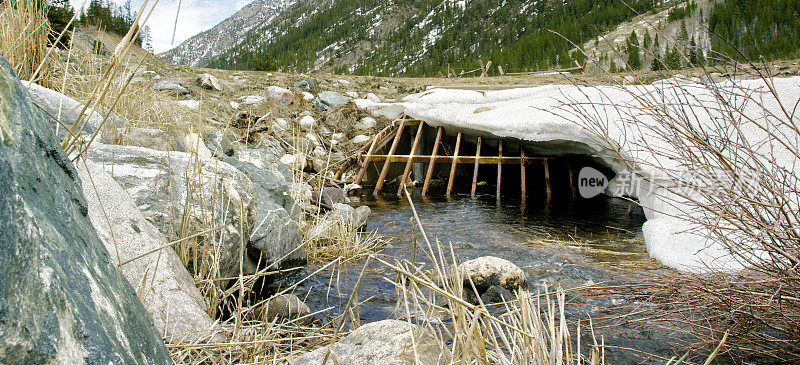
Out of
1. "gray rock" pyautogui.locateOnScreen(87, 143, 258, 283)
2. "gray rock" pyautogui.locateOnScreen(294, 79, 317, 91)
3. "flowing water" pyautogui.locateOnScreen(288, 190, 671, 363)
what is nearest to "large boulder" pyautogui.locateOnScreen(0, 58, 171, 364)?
"flowing water" pyautogui.locateOnScreen(288, 190, 671, 363)

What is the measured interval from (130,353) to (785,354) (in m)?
2.48

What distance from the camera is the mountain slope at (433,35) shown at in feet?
115

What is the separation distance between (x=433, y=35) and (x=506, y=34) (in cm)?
2287

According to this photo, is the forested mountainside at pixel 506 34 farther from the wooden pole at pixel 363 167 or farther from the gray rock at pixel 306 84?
the gray rock at pixel 306 84

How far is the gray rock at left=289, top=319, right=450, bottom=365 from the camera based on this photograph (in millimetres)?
1456

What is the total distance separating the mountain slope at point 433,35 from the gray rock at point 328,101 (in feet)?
53.5

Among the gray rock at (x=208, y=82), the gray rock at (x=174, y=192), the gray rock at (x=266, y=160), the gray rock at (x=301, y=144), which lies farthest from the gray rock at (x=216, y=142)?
the gray rock at (x=208, y=82)

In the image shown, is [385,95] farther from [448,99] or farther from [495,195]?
[495,195]

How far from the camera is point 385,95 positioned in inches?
494

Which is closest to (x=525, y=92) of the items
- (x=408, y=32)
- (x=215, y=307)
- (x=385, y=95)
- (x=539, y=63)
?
(x=385, y=95)

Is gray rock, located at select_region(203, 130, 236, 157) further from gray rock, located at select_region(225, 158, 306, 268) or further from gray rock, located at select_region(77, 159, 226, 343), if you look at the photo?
gray rock, located at select_region(77, 159, 226, 343)

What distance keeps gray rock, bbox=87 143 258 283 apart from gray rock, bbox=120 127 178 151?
828 millimetres

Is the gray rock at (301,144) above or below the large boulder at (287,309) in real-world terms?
above

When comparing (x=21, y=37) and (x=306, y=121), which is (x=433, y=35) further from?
(x=21, y=37)
